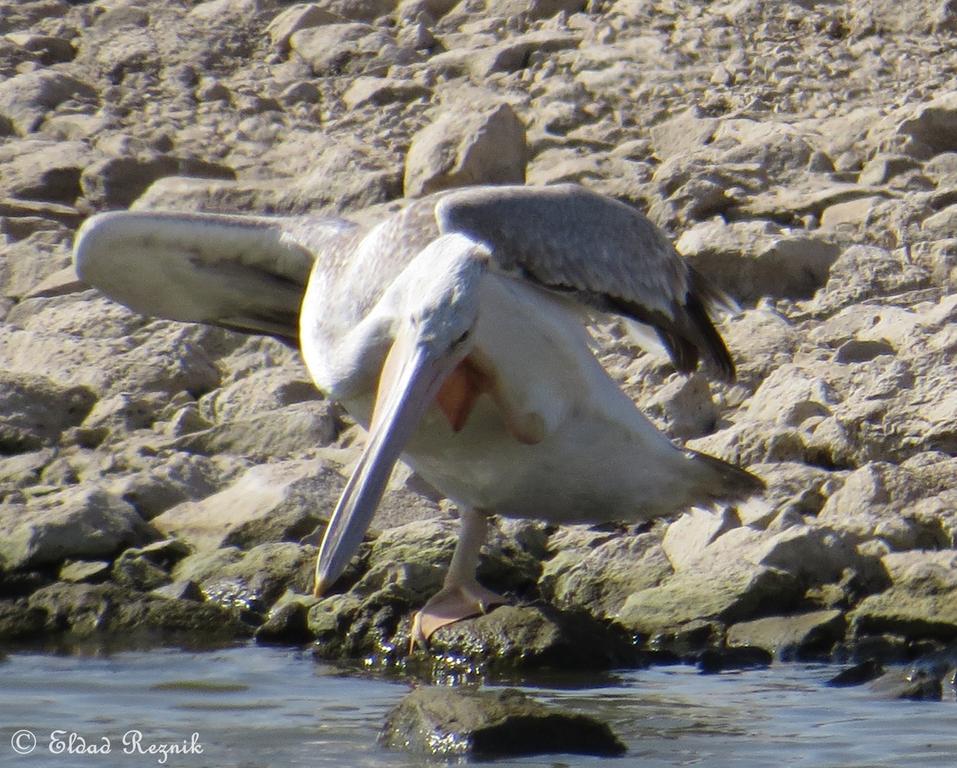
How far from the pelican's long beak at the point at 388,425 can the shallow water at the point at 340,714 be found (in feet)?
1.97

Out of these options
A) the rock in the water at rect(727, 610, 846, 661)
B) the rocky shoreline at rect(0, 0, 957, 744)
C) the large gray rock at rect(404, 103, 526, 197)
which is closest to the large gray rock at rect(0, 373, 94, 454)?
the rocky shoreline at rect(0, 0, 957, 744)

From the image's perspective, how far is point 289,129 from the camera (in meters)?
11.9

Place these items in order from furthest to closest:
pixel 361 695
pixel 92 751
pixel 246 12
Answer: pixel 246 12 < pixel 361 695 < pixel 92 751

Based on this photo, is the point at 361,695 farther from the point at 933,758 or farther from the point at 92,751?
the point at 933,758

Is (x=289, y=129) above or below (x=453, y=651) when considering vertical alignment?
above

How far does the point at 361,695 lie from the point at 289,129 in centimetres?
628

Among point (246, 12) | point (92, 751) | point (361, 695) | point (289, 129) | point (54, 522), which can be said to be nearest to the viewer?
point (92, 751)

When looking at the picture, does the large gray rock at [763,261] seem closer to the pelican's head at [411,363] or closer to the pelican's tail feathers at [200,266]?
the pelican's tail feathers at [200,266]

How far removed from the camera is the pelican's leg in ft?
21.0

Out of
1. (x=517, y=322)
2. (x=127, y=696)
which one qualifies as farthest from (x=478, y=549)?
(x=127, y=696)

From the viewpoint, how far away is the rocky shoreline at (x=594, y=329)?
6746 mm

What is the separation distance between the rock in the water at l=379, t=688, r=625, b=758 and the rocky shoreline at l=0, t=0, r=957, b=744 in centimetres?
86

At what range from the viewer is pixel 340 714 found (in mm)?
5898

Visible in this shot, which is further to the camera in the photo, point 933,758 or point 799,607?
point 799,607
